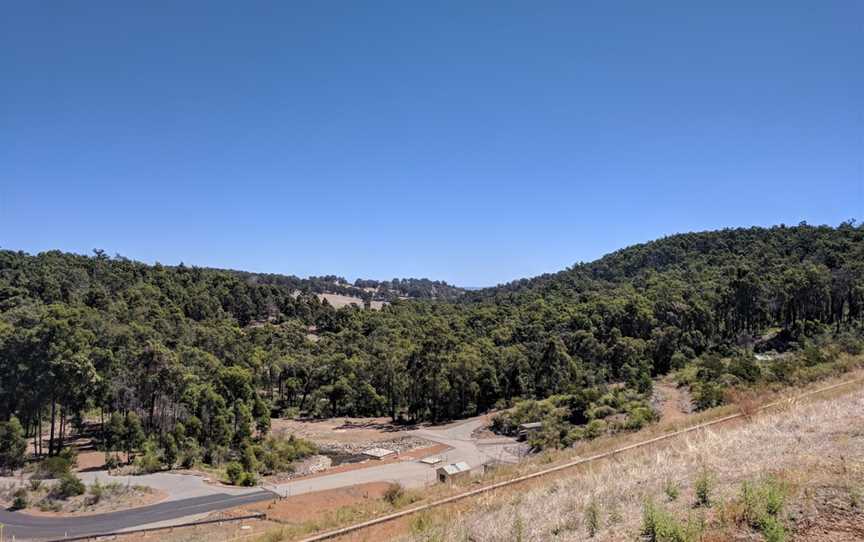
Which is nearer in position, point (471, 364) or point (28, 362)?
point (28, 362)

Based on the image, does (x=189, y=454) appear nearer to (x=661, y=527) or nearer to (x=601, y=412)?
(x=601, y=412)

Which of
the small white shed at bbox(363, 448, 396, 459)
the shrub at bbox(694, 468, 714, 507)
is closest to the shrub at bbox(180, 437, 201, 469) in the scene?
the small white shed at bbox(363, 448, 396, 459)

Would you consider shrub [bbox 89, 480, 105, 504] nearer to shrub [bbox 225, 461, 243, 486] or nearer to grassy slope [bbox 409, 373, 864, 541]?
shrub [bbox 225, 461, 243, 486]

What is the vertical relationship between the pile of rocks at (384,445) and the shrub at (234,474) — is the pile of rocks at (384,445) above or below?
below

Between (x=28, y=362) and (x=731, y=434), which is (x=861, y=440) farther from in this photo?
(x=28, y=362)

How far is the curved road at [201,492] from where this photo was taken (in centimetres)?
2334

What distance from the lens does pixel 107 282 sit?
9594cm

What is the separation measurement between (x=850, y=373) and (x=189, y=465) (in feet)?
125

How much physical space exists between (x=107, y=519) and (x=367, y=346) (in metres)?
53.2

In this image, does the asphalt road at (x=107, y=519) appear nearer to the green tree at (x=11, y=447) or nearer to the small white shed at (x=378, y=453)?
the green tree at (x=11, y=447)

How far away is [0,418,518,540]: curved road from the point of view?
23.3 m

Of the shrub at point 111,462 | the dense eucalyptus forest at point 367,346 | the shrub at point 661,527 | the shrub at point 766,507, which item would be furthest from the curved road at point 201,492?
the shrub at point 766,507

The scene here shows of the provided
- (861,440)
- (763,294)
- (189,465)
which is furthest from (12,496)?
(763,294)

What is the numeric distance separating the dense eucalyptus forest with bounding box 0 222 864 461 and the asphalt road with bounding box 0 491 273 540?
12.2 m
